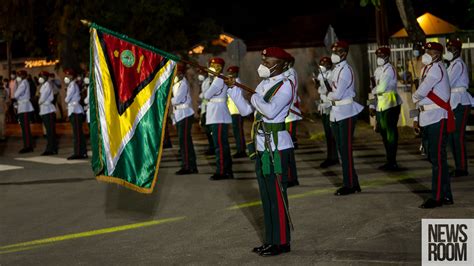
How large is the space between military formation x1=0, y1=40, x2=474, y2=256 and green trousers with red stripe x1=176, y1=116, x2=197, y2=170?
0.02m

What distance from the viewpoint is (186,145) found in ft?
53.2

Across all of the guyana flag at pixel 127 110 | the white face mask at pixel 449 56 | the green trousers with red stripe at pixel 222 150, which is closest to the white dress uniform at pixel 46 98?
the green trousers with red stripe at pixel 222 150

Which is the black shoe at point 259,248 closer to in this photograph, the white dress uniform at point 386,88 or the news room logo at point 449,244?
the news room logo at point 449,244

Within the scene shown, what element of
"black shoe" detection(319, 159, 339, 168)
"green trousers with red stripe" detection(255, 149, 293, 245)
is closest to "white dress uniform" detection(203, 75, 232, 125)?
"black shoe" detection(319, 159, 339, 168)

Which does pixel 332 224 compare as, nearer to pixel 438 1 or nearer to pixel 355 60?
pixel 355 60

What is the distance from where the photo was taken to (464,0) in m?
38.5

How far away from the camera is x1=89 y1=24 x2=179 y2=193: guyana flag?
9.66m

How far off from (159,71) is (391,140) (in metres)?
6.51

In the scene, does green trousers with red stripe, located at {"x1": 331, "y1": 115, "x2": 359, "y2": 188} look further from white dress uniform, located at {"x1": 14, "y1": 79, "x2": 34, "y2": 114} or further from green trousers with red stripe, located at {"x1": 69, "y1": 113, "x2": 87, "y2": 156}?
white dress uniform, located at {"x1": 14, "y1": 79, "x2": 34, "y2": 114}

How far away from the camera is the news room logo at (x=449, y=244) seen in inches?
306

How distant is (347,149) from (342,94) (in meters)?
0.80

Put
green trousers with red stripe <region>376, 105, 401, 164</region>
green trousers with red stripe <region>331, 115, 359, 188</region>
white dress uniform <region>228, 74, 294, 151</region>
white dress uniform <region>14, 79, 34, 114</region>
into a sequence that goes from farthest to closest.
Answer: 1. white dress uniform <region>14, 79, 34, 114</region>
2. green trousers with red stripe <region>376, 105, 401, 164</region>
3. green trousers with red stripe <region>331, 115, 359, 188</region>
4. white dress uniform <region>228, 74, 294, 151</region>

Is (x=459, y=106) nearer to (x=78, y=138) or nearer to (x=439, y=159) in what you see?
(x=439, y=159)

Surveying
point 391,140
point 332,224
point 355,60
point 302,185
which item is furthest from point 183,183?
point 355,60
